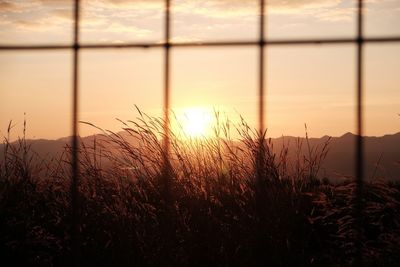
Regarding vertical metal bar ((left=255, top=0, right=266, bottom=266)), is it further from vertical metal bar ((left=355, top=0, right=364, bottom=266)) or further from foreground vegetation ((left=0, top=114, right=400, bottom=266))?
vertical metal bar ((left=355, top=0, right=364, bottom=266))

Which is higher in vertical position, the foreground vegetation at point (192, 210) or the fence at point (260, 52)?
the fence at point (260, 52)

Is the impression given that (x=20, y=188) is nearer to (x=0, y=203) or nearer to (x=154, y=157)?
(x=0, y=203)

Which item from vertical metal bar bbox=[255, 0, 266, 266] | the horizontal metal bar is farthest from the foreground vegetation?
the horizontal metal bar

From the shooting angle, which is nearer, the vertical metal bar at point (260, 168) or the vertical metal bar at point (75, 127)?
the vertical metal bar at point (260, 168)

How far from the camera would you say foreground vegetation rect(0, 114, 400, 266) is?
3.74 m

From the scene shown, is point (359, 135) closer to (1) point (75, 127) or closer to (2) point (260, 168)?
(2) point (260, 168)

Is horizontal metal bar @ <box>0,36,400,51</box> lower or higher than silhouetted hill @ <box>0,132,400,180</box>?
higher

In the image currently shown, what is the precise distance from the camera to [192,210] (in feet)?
13.4

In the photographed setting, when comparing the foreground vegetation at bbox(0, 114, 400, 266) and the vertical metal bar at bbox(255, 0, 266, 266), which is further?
the foreground vegetation at bbox(0, 114, 400, 266)

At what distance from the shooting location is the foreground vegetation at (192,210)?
374 centimetres

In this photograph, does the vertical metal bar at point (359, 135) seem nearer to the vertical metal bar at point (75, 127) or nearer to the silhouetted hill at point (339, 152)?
the silhouetted hill at point (339, 152)

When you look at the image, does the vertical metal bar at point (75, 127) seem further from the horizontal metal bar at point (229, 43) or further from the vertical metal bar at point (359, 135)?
the vertical metal bar at point (359, 135)

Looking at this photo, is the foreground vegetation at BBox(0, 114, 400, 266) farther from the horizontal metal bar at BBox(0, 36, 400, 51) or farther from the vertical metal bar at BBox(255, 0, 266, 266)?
the horizontal metal bar at BBox(0, 36, 400, 51)

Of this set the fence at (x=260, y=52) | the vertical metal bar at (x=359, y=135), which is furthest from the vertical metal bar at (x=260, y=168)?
the vertical metal bar at (x=359, y=135)
